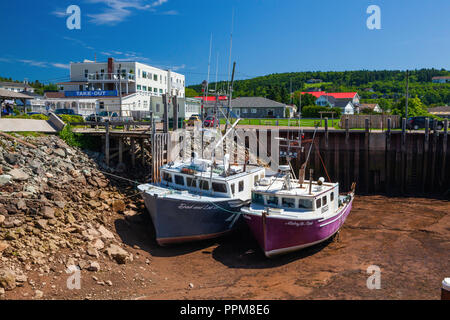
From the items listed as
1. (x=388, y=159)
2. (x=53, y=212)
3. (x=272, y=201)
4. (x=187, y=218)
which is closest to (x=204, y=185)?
(x=187, y=218)

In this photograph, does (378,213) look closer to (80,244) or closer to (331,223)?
(331,223)

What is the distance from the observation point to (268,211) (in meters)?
14.5

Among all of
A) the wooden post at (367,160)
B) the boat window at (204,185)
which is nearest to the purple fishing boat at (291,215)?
the boat window at (204,185)

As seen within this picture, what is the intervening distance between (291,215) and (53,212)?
Result: 9.43 meters

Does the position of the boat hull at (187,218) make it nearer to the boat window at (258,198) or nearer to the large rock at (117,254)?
the boat window at (258,198)

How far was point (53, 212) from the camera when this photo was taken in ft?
47.0

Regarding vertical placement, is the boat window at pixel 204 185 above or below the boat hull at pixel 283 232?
above

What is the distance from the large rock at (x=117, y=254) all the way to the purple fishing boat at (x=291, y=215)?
5.01 metres

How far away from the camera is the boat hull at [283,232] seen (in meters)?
14.4

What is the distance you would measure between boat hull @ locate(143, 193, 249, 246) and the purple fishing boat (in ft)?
4.67

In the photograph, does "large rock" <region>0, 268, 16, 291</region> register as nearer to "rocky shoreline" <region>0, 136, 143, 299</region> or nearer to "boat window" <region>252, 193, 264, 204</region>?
"rocky shoreline" <region>0, 136, 143, 299</region>

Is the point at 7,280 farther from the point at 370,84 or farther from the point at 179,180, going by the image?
the point at 370,84

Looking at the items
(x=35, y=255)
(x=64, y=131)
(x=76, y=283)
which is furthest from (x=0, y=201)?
(x=64, y=131)
